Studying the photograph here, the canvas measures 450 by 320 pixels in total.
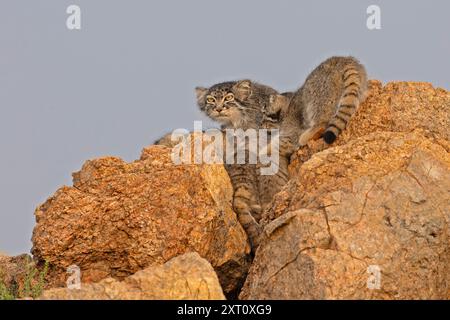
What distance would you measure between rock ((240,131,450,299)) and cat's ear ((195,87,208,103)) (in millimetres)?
4663

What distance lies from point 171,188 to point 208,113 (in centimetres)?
373

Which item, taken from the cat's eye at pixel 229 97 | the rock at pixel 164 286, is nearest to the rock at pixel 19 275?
the rock at pixel 164 286

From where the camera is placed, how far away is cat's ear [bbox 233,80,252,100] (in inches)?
525

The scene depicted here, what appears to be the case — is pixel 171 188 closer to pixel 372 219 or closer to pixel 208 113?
pixel 372 219

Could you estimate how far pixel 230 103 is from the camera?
13.3 m

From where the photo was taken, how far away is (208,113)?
13469 mm

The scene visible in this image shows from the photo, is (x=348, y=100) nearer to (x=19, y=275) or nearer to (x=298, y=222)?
(x=298, y=222)

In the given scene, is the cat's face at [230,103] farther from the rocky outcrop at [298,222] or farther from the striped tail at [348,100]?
the striped tail at [348,100]

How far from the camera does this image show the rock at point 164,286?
7.34 m

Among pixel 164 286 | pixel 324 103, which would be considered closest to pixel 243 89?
pixel 324 103

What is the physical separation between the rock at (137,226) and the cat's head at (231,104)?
306 cm

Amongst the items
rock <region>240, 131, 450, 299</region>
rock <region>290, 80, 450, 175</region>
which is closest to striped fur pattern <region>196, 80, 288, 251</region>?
rock <region>290, 80, 450, 175</region>
